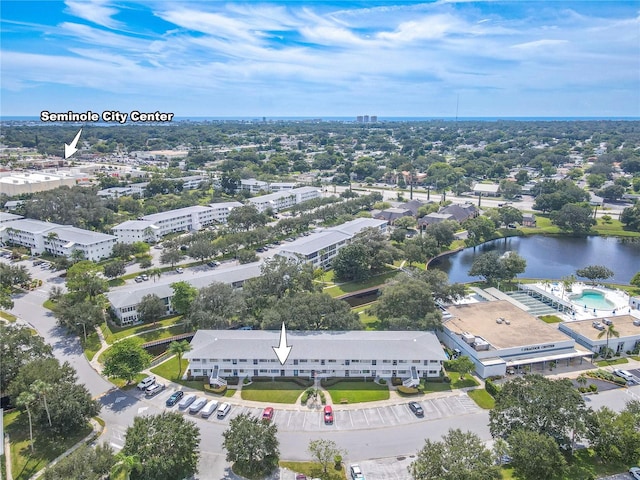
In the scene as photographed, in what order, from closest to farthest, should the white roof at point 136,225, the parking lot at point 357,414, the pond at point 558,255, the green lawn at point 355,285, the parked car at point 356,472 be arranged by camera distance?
1. the parked car at point 356,472
2. the parking lot at point 357,414
3. the green lawn at point 355,285
4. the pond at point 558,255
5. the white roof at point 136,225

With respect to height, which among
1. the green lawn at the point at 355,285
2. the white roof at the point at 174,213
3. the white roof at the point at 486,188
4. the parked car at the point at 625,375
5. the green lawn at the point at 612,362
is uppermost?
the white roof at the point at 486,188

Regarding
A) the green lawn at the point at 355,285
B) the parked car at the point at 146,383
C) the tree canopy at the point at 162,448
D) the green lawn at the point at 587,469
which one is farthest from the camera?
the green lawn at the point at 355,285

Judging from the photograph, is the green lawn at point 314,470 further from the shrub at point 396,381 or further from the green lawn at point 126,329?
the green lawn at point 126,329

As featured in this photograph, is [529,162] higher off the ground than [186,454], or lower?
higher

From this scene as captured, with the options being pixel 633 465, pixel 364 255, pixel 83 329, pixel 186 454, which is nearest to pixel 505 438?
pixel 633 465

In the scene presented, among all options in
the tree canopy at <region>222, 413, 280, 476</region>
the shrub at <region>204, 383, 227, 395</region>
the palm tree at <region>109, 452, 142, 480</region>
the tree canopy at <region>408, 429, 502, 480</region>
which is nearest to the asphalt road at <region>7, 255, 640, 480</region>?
the tree canopy at <region>222, 413, 280, 476</region>

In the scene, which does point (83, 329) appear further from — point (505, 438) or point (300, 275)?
point (505, 438)

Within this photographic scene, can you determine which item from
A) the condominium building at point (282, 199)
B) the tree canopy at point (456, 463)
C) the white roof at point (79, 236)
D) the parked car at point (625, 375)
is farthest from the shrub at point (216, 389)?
the condominium building at point (282, 199)
